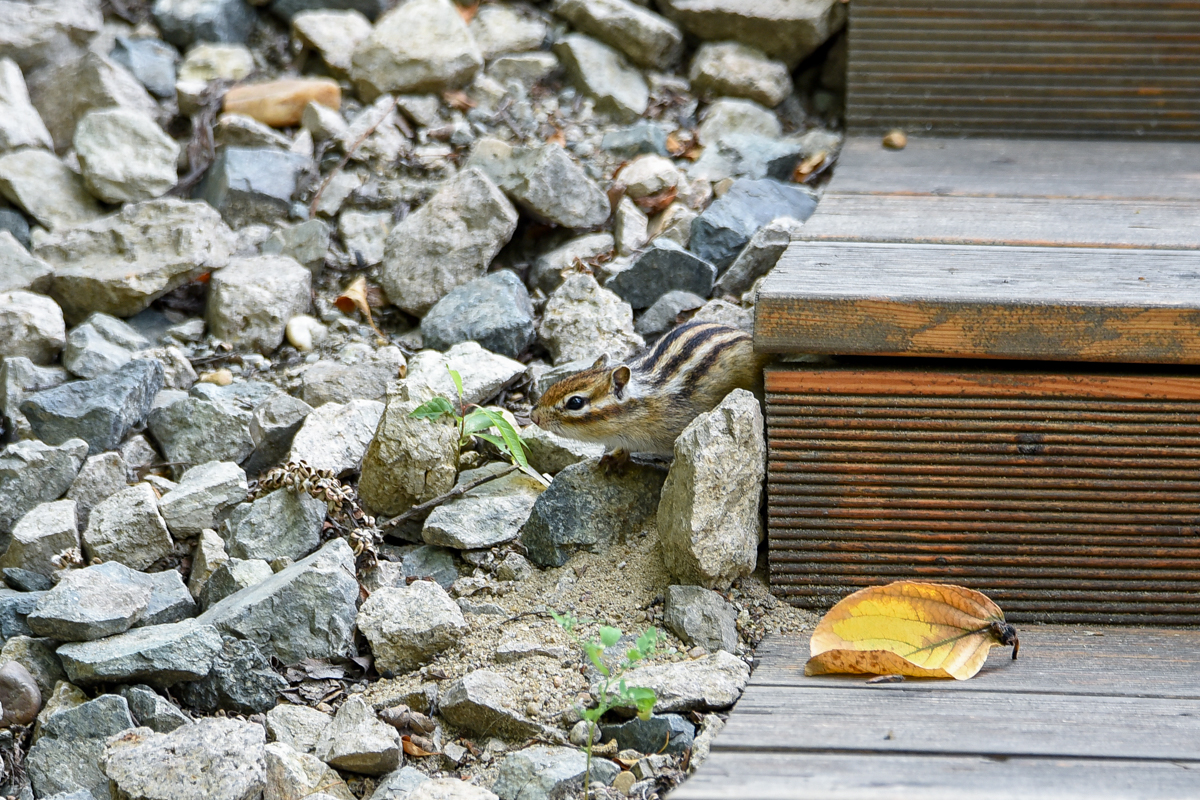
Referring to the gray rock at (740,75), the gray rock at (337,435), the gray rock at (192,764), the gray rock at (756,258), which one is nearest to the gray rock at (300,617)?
the gray rock at (192,764)

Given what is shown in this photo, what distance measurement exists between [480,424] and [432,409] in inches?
8.9

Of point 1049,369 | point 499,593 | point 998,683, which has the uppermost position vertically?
point 1049,369

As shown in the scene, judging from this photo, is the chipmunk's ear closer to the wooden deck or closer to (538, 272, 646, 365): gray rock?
(538, 272, 646, 365): gray rock

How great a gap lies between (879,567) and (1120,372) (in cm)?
67

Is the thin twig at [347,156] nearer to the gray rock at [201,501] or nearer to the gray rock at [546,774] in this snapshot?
the gray rock at [201,501]

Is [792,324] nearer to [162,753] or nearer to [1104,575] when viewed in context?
[1104,575]

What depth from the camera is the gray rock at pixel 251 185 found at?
4266 mm

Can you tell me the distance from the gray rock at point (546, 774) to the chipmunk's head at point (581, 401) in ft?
3.56

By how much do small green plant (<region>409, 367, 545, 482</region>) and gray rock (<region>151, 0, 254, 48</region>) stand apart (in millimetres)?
2481

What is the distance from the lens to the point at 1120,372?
8.43 feet

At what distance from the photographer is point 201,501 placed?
3188 mm

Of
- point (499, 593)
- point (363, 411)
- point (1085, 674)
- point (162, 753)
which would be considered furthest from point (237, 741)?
point (1085, 674)

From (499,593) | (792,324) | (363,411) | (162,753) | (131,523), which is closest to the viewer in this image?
(162,753)

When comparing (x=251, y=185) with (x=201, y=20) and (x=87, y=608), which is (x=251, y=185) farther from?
(x=87, y=608)
